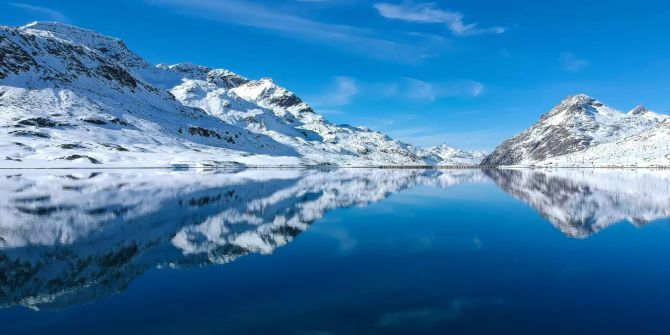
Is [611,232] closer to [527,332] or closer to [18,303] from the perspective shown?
[527,332]

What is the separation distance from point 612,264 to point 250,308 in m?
18.4

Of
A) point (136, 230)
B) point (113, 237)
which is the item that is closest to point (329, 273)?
point (113, 237)

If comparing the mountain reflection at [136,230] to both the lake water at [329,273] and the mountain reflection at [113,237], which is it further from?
the lake water at [329,273]

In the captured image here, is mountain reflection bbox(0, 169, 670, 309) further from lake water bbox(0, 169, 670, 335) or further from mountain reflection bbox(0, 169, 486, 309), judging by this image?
lake water bbox(0, 169, 670, 335)

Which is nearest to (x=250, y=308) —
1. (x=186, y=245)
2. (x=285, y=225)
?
(x=186, y=245)

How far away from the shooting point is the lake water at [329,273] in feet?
50.1

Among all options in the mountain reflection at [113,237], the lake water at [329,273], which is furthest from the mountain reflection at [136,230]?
the lake water at [329,273]

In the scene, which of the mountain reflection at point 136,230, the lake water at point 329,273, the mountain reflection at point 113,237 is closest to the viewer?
the lake water at point 329,273

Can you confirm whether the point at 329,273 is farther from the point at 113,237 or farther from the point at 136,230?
the point at 136,230

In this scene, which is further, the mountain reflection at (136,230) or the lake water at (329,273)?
the mountain reflection at (136,230)

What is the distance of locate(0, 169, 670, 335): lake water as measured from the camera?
15258mm

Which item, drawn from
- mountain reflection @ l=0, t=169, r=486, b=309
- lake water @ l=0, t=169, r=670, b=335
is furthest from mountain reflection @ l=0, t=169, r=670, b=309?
lake water @ l=0, t=169, r=670, b=335

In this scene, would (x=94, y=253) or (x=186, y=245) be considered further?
(x=186, y=245)

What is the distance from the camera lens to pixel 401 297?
59.4ft
